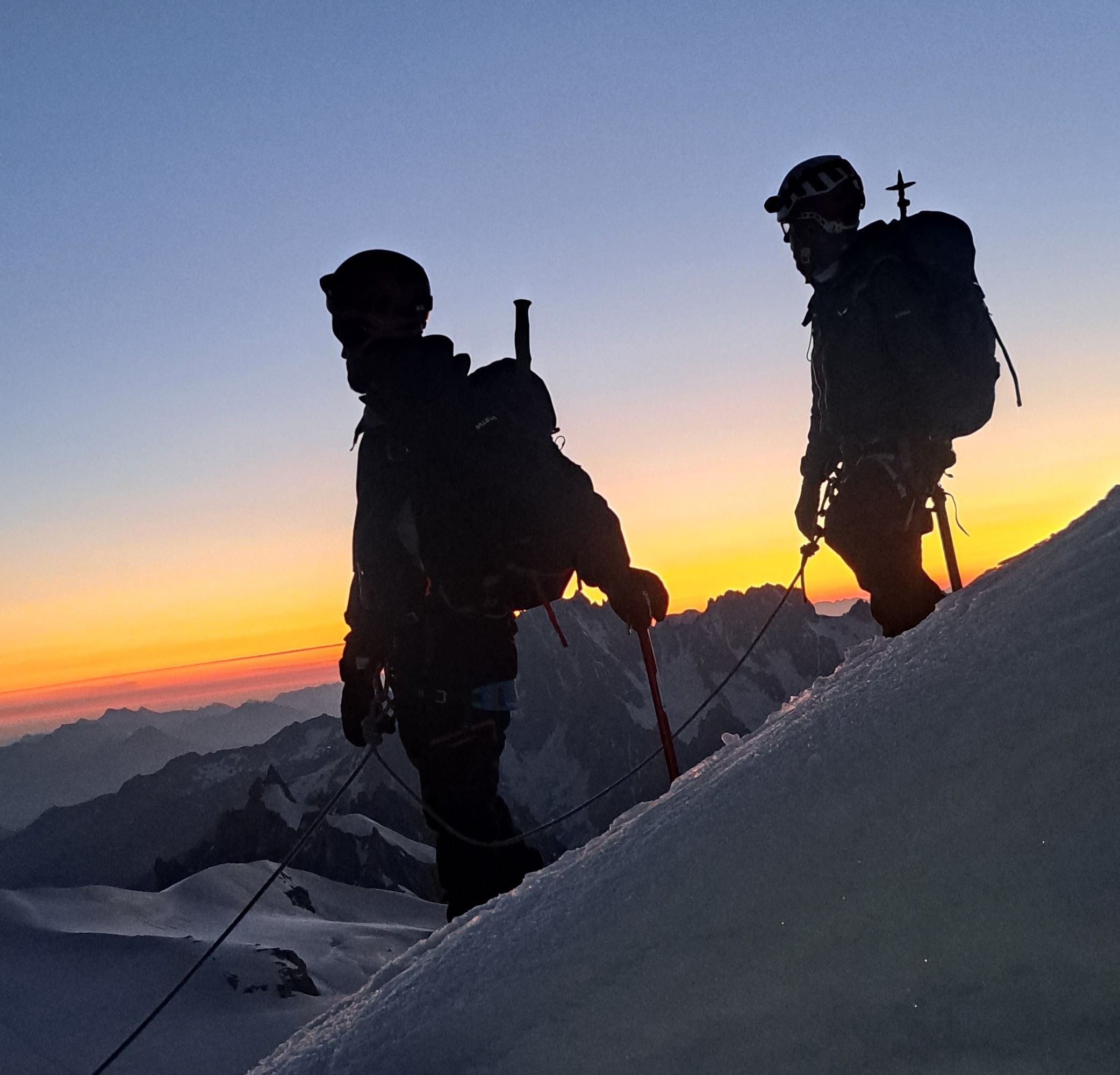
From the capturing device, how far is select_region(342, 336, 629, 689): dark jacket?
220 inches

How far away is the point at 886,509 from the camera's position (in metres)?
5.78

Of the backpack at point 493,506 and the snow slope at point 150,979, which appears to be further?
the snow slope at point 150,979

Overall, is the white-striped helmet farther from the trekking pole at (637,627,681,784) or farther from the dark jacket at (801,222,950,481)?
the trekking pole at (637,627,681,784)

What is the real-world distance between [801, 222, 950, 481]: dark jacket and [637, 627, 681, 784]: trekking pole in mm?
1884

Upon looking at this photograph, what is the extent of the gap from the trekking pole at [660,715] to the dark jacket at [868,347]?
1884 mm

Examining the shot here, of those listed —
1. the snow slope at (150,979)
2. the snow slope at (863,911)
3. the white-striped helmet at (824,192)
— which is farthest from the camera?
the snow slope at (150,979)

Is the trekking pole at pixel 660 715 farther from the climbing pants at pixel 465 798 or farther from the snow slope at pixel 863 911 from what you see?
the snow slope at pixel 863 911

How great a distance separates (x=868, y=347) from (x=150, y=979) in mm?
47149

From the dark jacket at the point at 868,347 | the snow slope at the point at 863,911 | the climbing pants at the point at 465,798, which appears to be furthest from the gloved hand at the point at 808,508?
the snow slope at the point at 863,911

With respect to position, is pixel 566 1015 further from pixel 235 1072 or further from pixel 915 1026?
pixel 235 1072

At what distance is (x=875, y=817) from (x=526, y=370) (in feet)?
14.2

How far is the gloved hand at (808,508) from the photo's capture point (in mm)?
6438

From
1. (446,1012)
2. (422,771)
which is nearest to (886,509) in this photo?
(422,771)

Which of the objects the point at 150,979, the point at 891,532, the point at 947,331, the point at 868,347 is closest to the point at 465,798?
the point at 891,532
